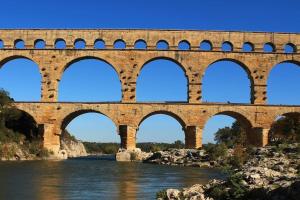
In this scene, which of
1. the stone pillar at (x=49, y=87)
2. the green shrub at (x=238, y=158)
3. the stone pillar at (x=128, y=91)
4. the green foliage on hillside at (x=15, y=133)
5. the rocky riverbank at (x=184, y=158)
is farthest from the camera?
the stone pillar at (x=49, y=87)

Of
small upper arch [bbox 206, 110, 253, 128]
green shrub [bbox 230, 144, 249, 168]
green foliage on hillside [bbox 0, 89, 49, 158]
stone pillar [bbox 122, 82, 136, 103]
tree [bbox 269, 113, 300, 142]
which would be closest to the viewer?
green shrub [bbox 230, 144, 249, 168]

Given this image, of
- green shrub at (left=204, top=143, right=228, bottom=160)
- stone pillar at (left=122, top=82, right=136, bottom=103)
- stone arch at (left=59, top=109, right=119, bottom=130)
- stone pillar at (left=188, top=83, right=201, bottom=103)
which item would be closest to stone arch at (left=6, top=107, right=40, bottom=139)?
stone arch at (left=59, top=109, right=119, bottom=130)

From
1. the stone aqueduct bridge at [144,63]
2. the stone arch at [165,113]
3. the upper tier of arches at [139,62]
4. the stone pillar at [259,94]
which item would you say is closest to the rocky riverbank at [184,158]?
the stone arch at [165,113]

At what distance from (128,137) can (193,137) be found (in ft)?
19.3

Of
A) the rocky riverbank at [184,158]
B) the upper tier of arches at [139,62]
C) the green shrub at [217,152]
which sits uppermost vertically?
the upper tier of arches at [139,62]

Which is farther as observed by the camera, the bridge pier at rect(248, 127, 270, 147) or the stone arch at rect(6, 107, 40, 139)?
the stone arch at rect(6, 107, 40, 139)

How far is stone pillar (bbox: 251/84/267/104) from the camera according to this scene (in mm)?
44938

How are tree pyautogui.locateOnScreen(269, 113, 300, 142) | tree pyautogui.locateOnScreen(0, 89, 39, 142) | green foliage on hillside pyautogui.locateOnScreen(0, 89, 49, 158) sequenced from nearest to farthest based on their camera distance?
1. green foliage on hillside pyautogui.locateOnScreen(0, 89, 49, 158)
2. tree pyautogui.locateOnScreen(0, 89, 39, 142)
3. tree pyautogui.locateOnScreen(269, 113, 300, 142)

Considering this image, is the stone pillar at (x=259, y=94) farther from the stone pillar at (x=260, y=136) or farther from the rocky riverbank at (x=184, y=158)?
the rocky riverbank at (x=184, y=158)

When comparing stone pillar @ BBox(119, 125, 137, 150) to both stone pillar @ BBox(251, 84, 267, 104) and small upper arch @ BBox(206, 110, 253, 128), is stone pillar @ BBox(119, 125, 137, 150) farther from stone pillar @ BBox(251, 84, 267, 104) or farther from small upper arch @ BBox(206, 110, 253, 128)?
stone pillar @ BBox(251, 84, 267, 104)

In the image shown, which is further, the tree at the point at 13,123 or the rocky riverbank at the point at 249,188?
the tree at the point at 13,123

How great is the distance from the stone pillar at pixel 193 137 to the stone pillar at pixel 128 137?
4.81 metres

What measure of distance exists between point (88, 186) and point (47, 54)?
2945cm

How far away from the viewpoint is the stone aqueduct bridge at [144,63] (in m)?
44.0
